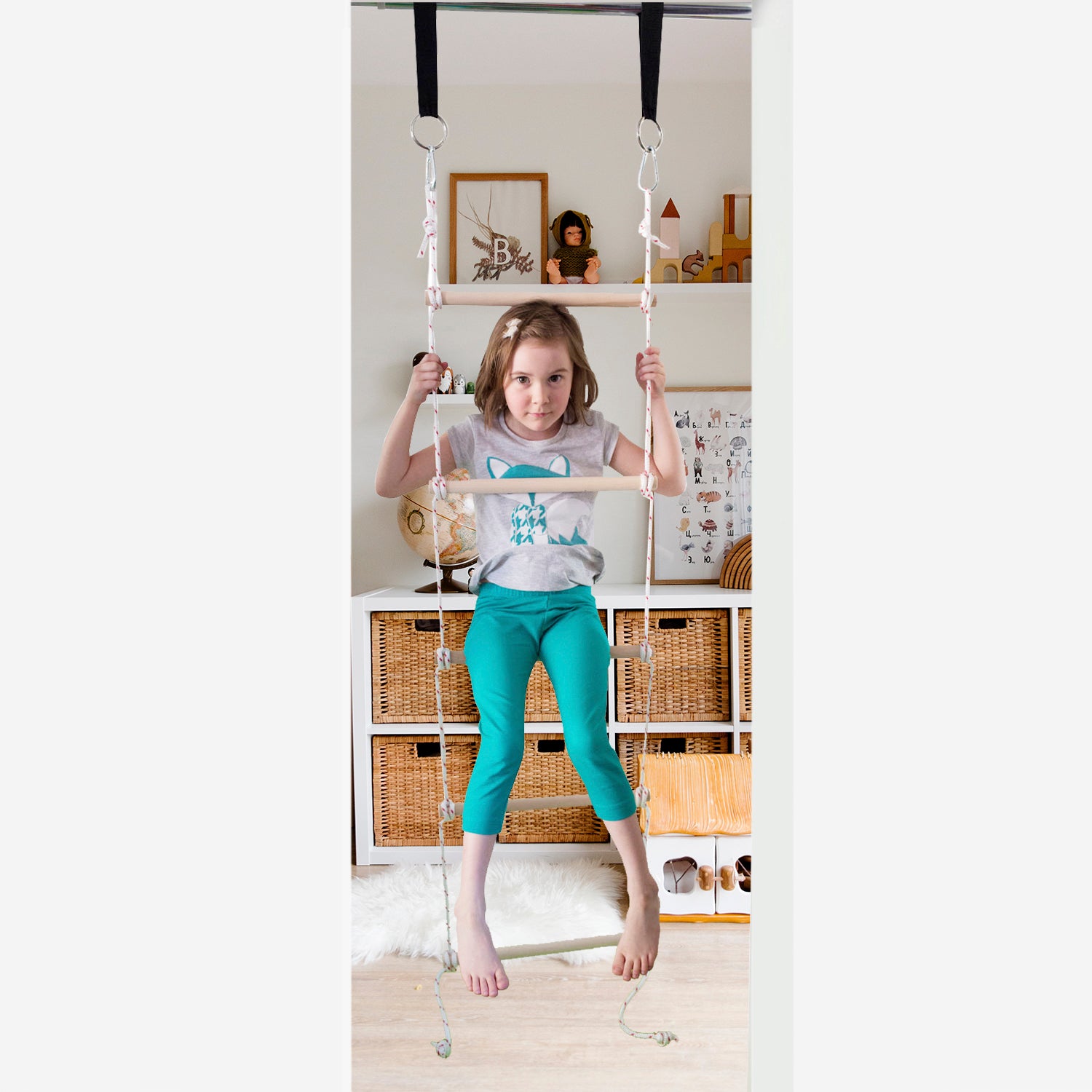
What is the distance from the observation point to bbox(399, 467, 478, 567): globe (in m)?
2.82

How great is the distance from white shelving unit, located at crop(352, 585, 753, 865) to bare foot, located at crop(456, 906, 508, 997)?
1.20m

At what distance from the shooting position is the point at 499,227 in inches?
122

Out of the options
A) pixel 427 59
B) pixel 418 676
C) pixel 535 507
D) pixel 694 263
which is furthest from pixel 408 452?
pixel 694 263

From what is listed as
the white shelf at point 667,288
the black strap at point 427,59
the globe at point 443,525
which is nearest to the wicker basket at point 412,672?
the globe at point 443,525

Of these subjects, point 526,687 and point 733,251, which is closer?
point 526,687

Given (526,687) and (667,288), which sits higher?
(667,288)

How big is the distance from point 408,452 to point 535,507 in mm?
234

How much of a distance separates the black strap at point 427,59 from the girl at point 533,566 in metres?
0.33

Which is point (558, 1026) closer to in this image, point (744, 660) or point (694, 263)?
point (744, 660)

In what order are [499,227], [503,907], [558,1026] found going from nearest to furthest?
[558,1026], [503,907], [499,227]

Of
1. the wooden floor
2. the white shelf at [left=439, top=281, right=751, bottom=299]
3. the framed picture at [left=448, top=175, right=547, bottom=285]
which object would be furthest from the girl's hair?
the framed picture at [left=448, top=175, right=547, bottom=285]

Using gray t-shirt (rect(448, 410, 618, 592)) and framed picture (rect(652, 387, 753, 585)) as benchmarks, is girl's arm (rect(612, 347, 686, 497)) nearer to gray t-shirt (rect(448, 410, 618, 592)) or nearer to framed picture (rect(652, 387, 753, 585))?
gray t-shirt (rect(448, 410, 618, 592))

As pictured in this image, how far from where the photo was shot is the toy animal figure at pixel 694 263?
310cm
